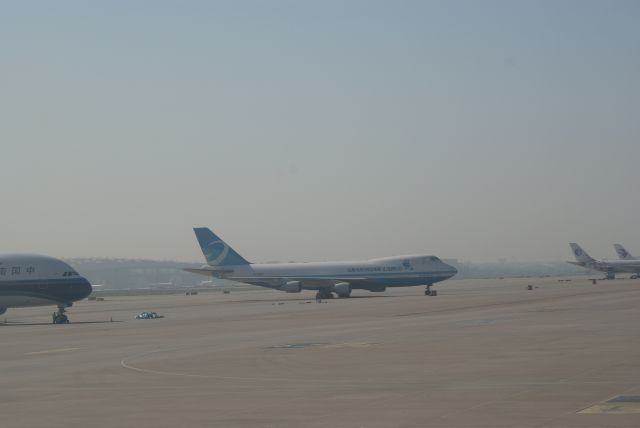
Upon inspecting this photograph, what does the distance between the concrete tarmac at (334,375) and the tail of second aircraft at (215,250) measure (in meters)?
58.7

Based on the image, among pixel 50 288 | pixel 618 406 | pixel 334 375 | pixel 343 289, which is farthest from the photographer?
pixel 343 289

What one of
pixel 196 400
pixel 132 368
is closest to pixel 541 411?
pixel 196 400

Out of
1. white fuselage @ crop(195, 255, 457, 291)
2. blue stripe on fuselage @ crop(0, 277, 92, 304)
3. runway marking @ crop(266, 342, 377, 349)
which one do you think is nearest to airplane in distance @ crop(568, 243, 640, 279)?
white fuselage @ crop(195, 255, 457, 291)

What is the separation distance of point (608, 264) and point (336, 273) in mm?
93965

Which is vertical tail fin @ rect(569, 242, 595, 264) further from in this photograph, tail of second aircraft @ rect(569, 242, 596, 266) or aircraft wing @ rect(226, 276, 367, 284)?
aircraft wing @ rect(226, 276, 367, 284)

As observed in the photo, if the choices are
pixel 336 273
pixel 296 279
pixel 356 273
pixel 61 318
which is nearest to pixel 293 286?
pixel 296 279

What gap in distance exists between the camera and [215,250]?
110562mm

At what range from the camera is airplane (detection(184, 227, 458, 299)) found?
10525cm

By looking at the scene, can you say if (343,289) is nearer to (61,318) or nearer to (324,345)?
(61,318)

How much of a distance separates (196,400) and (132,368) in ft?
28.6

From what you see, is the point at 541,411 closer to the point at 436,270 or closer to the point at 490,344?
the point at 490,344

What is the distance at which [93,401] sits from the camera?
23.2 metres

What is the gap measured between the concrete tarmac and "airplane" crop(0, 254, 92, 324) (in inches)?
537

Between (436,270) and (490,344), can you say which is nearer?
(490,344)
